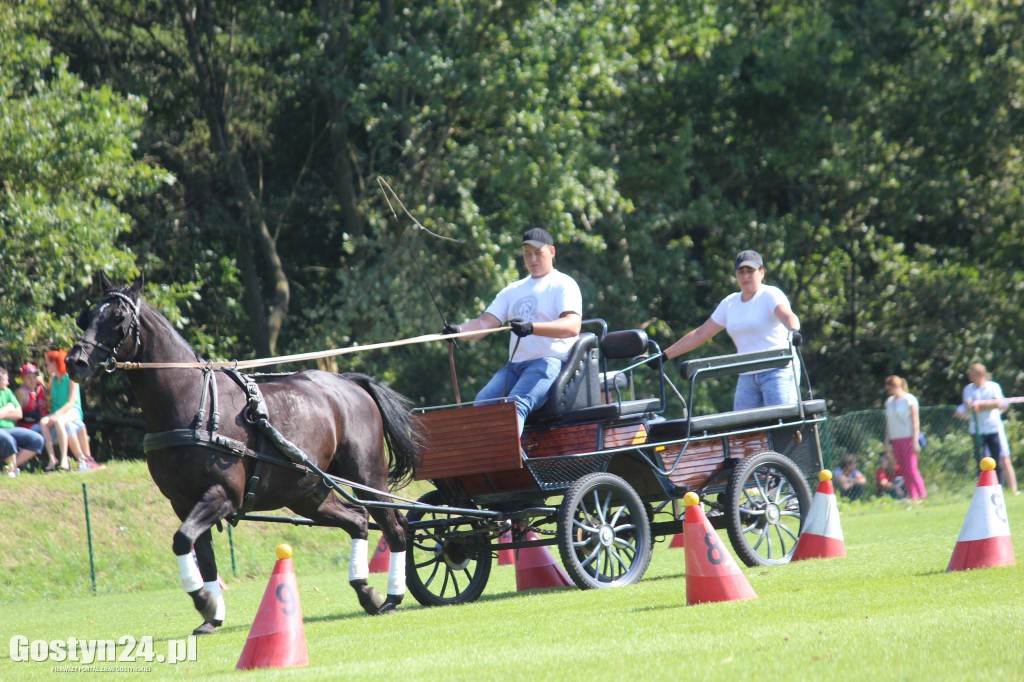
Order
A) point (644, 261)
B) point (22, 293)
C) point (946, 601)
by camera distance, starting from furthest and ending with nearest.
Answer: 1. point (644, 261)
2. point (22, 293)
3. point (946, 601)

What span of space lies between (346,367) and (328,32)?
5.66 m

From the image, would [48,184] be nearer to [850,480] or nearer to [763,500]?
[850,480]

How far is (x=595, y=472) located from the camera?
9219 millimetres

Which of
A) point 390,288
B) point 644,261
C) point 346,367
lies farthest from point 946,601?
point 644,261

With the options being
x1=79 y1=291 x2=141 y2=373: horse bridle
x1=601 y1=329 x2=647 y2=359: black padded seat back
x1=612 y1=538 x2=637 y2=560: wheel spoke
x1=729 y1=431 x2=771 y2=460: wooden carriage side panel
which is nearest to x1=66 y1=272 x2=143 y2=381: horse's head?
x1=79 y1=291 x2=141 y2=373: horse bridle

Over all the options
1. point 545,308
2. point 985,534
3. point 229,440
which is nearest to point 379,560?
point 545,308

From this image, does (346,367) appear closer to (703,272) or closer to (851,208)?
(703,272)

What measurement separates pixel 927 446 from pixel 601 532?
464 inches

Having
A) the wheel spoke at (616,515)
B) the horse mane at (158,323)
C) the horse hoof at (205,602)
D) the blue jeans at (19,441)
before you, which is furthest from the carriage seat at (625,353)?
the blue jeans at (19,441)

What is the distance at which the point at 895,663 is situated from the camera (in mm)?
5391

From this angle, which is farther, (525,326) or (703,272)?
(703,272)

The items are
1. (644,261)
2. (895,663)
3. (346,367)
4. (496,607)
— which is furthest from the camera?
(644,261)

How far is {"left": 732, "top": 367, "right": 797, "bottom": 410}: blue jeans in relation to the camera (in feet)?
33.7

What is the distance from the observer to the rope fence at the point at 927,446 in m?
19.2
